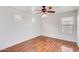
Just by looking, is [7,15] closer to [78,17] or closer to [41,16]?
[41,16]

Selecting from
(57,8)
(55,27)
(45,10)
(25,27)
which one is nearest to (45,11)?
(45,10)

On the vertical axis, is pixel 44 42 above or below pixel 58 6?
below

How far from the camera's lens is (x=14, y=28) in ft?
3.59

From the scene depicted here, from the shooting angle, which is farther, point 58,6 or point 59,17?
point 59,17

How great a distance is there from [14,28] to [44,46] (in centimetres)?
49

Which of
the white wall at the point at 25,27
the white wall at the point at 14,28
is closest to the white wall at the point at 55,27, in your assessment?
the white wall at the point at 25,27

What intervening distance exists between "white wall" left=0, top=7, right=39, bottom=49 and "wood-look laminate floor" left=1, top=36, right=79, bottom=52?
71 mm

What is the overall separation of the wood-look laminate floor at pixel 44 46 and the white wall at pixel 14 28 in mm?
71

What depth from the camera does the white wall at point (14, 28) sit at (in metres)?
1.00

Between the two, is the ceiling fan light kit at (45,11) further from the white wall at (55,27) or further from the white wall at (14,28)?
the white wall at (14,28)
